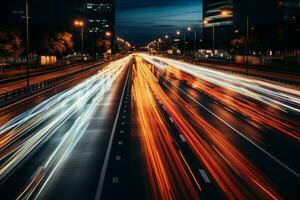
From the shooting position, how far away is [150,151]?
62.3 ft

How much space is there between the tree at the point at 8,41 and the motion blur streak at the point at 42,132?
45938 millimetres

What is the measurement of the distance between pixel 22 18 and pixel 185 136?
156m

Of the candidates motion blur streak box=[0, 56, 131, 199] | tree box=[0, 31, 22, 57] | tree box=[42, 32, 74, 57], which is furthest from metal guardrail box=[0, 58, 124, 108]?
tree box=[42, 32, 74, 57]

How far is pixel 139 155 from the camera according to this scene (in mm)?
18172

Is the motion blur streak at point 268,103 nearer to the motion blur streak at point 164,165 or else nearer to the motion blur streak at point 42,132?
the motion blur streak at point 164,165

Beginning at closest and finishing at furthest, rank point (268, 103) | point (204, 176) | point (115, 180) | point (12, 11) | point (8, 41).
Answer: point (115, 180)
point (204, 176)
point (268, 103)
point (8, 41)
point (12, 11)

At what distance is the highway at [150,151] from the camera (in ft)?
44.5

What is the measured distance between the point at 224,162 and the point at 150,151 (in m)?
3.24

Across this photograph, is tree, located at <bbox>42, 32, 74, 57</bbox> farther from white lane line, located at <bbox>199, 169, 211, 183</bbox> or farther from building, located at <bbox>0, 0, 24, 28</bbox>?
white lane line, located at <bbox>199, 169, 211, 183</bbox>

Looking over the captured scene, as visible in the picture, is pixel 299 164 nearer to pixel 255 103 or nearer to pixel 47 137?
pixel 47 137

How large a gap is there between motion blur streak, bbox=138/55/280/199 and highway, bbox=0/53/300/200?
30mm

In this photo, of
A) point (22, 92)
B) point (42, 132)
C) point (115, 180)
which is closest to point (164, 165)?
point (115, 180)

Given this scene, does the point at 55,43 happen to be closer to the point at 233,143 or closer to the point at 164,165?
the point at 233,143

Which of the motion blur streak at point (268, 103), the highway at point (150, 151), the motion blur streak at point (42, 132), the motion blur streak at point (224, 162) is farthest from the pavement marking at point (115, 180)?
the motion blur streak at point (268, 103)
